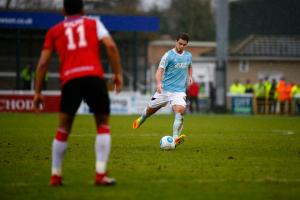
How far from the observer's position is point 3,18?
1512 inches

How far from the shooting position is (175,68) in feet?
49.1

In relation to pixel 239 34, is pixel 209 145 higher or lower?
lower

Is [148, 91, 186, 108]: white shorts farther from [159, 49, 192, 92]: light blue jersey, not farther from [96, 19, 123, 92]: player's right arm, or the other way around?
[96, 19, 123, 92]: player's right arm

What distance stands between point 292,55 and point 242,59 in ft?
12.1

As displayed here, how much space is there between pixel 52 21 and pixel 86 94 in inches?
1216

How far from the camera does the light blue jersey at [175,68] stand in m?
14.9

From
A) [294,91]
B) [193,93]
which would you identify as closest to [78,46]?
[193,93]

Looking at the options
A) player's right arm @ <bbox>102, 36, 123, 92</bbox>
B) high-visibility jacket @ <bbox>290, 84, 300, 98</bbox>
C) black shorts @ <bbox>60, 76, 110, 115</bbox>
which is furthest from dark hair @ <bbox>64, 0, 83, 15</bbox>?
high-visibility jacket @ <bbox>290, 84, 300, 98</bbox>

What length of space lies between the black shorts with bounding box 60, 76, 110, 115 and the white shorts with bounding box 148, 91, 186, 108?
6140mm

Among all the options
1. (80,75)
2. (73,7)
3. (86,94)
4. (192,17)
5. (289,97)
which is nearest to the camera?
(80,75)

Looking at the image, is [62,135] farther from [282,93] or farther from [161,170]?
[282,93]

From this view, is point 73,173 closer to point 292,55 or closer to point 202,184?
point 202,184

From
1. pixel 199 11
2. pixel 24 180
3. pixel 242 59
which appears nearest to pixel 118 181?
pixel 24 180

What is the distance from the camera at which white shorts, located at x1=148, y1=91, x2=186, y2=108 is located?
48.6 feet
